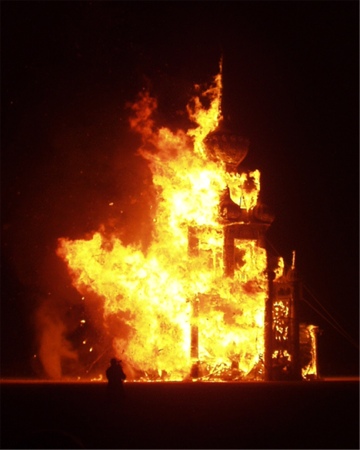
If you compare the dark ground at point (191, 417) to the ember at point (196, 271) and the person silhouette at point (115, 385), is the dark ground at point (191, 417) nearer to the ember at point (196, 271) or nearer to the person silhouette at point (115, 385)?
the person silhouette at point (115, 385)

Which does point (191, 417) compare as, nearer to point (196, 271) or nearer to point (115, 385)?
point (115, 385)

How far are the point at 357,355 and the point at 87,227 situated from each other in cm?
1394

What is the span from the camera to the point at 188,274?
93.9 feet

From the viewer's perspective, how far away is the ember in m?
28.3

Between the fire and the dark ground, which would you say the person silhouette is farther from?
the fire

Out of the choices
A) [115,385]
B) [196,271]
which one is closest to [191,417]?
[115,385]

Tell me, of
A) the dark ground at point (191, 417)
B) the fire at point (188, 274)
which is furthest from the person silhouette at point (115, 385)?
the fire at point (188, 274)

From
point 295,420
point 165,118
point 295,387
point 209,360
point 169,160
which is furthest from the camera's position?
point 165,118

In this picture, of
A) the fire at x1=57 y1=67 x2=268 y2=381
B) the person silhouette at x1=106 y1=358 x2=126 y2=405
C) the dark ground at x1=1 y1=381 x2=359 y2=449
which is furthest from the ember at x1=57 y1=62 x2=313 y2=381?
the person silhouette at x1=106 y1=358 x2=126 y2=405

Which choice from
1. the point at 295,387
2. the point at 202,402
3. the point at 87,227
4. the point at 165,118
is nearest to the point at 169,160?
A: the point at 165,118

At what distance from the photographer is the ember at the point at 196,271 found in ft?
92.8

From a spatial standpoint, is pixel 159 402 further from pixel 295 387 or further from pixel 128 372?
→ pixel 128 372

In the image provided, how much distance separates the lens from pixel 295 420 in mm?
19266

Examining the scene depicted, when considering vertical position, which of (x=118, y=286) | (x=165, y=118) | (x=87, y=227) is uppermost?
(x=165, y=118)
